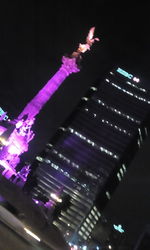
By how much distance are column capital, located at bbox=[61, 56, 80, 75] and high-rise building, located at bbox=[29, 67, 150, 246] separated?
48.8 m

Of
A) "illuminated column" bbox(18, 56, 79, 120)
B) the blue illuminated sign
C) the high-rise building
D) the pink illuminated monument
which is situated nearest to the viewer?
the pink illuminated monument

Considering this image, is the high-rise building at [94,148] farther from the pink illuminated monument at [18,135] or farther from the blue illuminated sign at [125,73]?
the pink illuminated monument at [18,135]

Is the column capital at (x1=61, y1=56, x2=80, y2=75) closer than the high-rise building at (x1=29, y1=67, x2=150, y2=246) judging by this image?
Yes

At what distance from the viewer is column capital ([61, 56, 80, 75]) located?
44.9m

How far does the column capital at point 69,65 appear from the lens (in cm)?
4491

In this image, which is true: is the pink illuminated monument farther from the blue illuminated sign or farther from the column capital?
the blue illuminated sign

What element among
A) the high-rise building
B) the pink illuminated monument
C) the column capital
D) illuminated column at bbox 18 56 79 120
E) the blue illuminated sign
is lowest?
the pink illuminated monument

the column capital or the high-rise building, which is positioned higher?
the high-rise building

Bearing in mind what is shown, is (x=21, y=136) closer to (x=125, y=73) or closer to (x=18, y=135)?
(x=18, y=135)

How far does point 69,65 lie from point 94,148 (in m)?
62.1

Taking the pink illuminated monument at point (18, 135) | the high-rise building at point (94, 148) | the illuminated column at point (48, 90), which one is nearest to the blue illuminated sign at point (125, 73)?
the high-rise building at point (94, 148)

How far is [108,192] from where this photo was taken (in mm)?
101188

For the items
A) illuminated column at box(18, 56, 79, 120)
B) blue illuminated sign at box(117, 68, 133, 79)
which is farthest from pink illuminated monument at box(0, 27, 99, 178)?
blue illuminated sign at box(117, 68, 133, 79)

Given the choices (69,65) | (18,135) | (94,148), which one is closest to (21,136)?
(18,135)
